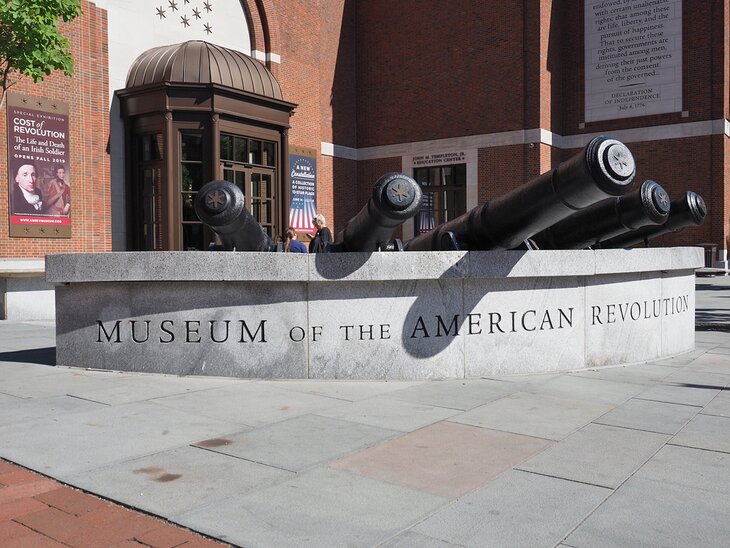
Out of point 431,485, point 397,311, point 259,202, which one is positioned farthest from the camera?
point 259,202

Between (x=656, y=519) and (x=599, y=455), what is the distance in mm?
1007

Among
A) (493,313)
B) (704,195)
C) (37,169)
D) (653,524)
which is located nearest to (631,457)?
(653,524)

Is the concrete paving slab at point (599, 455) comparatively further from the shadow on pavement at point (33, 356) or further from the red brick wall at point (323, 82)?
the red brick wall at point (323, 82)

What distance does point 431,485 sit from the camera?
12.0ft

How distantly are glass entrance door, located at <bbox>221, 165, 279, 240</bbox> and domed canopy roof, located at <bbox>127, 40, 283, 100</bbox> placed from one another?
6.99 ft

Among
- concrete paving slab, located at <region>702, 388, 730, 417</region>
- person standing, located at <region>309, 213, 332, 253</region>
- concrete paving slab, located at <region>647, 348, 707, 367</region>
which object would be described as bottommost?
concrete paving slab, located at <region>702, 388, 730, 417</region>

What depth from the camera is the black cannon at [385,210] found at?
581cm

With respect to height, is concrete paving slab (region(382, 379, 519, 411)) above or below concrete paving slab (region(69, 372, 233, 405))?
below

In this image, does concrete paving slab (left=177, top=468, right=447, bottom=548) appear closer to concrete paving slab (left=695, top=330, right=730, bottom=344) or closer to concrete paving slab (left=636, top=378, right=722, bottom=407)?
concrete paving slab (left=636, top=378, right=722, bottom=407)

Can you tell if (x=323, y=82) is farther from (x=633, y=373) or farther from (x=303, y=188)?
(x=633, y=373)

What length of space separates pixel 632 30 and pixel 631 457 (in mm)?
26334

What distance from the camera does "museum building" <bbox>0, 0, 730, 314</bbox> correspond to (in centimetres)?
1659

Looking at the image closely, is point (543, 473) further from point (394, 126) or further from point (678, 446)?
point (394, 126)

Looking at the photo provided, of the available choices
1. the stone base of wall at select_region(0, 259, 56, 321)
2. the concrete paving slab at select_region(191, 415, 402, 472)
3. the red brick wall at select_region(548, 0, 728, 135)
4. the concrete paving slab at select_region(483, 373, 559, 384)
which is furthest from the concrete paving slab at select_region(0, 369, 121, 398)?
the red brick wall at select_region(548, 0, 728, 135)
